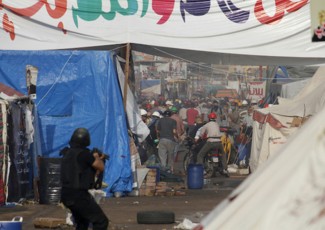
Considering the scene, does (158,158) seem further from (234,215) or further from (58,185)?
(234,215)

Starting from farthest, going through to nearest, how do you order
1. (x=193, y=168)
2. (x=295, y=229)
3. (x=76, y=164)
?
(x=193, y=168)
(x=76, y=164)
(x=295, y=229)

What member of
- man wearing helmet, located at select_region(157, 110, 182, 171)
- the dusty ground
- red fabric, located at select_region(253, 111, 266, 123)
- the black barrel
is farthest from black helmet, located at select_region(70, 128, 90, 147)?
red fabric, located at select_region(253, 111, 266, 123)

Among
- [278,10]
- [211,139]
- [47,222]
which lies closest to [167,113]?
[211,139]

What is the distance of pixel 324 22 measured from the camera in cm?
496

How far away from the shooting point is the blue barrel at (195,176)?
11.8 meters

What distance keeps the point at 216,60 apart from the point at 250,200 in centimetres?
971

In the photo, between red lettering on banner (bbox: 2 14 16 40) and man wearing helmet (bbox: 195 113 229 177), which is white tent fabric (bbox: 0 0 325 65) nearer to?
red lettering on banner (bbox: 2 14 16 40)

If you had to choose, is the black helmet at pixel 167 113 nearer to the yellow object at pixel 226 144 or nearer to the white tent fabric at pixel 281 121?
the yellow object at pixel 226 144

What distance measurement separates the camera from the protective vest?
5.37 meters

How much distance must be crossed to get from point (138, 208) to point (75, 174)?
3790 millimetres

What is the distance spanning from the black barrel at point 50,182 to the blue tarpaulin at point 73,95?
4.12 ft

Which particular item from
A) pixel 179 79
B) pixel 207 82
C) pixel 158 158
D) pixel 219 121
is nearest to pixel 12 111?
pixel 158 158

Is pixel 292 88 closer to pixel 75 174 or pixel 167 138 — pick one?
pixel 167 138

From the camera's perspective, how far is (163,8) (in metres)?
11.0
